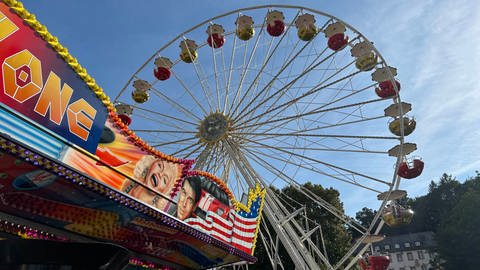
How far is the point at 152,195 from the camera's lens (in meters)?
8.26

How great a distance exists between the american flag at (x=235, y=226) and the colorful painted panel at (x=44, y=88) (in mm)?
4435

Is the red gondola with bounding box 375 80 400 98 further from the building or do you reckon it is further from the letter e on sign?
the building

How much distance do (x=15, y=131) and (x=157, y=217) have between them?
378 centimetres

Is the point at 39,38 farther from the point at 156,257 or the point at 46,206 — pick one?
the point at 156,257

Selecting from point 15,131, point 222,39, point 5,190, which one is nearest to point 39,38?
point 15,131

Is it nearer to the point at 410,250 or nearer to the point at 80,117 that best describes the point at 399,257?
the point at 410,250

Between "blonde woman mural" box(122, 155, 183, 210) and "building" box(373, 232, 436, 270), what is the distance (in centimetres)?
5293

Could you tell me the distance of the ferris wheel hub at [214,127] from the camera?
15812 mm

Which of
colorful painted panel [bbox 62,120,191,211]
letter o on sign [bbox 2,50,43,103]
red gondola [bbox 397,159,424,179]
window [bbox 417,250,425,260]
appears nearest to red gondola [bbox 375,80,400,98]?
red gondola [bbox 397,159,424,179]

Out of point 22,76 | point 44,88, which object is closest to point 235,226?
point 44,88

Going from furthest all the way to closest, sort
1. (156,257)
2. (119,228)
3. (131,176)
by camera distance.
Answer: (156,257) → (119,228) → (131,176)

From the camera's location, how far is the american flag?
35.2 ft

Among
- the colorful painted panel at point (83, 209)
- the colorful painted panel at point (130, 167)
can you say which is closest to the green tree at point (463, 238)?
the colorful painted panel at point (83, 209)

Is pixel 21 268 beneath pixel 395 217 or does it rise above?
beneath
